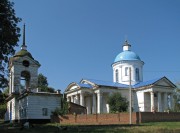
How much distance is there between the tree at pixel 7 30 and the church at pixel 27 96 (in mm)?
12966

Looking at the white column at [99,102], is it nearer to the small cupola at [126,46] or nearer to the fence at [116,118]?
the fence at [116,118]

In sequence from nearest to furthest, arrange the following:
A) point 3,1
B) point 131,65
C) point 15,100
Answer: point 3,1
point 15,100
point 131,65

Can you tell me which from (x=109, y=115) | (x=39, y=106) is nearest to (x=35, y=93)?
(x=39, y=106)

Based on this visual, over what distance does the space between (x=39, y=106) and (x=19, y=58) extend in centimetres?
812

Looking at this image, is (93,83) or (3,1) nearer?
(3,1)

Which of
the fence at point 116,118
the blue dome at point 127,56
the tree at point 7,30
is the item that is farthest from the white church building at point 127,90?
the tree at point 7,30

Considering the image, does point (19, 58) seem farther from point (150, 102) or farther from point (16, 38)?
point (150, 102)

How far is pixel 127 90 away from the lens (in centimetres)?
5509

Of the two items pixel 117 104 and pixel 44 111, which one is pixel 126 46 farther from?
pixel 44 111

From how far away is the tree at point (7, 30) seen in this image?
2644 cm

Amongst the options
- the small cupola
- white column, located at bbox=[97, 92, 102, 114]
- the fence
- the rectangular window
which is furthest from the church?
the small cupola

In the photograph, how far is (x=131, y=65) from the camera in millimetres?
58219

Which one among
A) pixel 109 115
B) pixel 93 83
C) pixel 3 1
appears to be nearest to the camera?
pixel 3 1

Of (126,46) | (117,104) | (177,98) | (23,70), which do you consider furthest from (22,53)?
(177,98)
